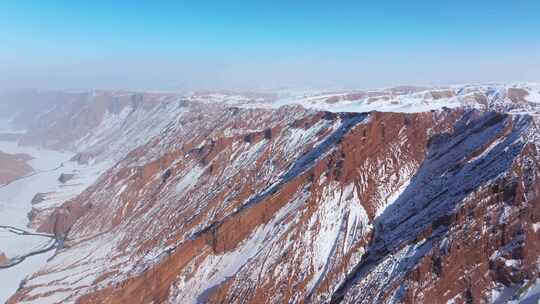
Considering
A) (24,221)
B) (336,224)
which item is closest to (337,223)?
(336,224)

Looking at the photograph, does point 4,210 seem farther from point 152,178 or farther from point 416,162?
point 416,162

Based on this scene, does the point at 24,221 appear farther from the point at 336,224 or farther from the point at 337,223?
the point at 337,223

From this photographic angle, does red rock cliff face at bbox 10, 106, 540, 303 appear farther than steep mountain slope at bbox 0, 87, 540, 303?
Yes

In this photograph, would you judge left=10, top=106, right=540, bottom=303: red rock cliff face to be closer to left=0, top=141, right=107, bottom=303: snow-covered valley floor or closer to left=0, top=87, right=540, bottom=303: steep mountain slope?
left=0, top=87, right=540, bottom=303: steep mountain slope

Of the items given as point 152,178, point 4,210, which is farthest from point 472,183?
point 4,210

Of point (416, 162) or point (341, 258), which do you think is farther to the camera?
point (416, 162)

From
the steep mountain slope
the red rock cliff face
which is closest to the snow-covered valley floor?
the steep mountain slope

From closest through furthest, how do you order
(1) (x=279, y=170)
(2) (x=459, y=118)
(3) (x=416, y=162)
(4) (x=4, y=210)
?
(3) (x=416, y=162)
(2) (x=459, y=118)
(1) (x=279, y=170)
(4) (x=4, y=210)
